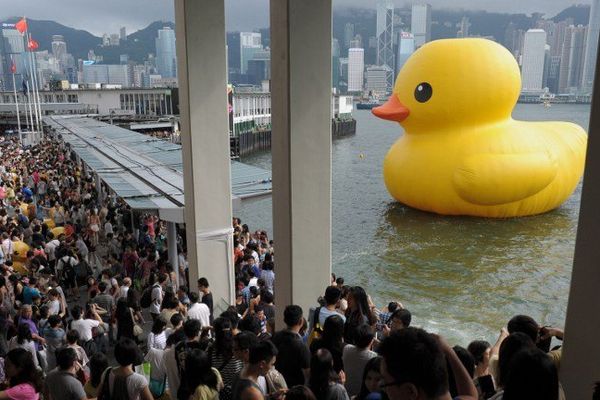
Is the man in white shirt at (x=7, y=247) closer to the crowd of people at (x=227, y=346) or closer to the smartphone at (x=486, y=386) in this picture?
the crowd of people at (x=227, y=346)

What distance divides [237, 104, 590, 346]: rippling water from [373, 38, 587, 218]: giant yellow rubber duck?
0.91 meters

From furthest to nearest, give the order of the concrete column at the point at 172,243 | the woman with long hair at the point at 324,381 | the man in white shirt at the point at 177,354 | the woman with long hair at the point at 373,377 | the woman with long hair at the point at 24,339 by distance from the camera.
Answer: the concrete column at the point at 172,243, the woman with long hair at the point at 24,339, the man in white shirt at the point at 177,354, the woman with long hair at the point at 324,381, the woman with long hair at the point at 373,377

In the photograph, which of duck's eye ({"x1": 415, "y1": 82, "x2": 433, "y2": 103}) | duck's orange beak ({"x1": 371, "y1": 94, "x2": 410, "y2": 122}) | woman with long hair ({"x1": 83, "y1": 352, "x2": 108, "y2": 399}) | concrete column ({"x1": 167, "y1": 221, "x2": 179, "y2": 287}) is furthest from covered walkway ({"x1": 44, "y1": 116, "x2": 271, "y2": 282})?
duck's eye ({"x1": 415, "y1": 82, "x2": 433, "y2": 103})

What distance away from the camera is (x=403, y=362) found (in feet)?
5.74

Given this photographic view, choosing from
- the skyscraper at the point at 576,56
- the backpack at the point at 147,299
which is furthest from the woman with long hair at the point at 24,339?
the skyscraper at the point at 576,56

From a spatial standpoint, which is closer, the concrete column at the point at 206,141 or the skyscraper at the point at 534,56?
the concrete column at the point at 206,141

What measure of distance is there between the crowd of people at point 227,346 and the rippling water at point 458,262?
2.99m

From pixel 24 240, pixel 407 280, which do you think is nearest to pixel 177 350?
pixel 24 240

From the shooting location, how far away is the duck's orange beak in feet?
53.2

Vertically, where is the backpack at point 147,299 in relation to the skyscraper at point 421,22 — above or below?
below

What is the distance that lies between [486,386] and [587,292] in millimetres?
757

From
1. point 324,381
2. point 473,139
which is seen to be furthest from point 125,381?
point 473,139

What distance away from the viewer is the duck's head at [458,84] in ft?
50.1

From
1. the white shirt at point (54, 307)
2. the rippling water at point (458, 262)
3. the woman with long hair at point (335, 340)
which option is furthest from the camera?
the rippling water at point (458, 262)
